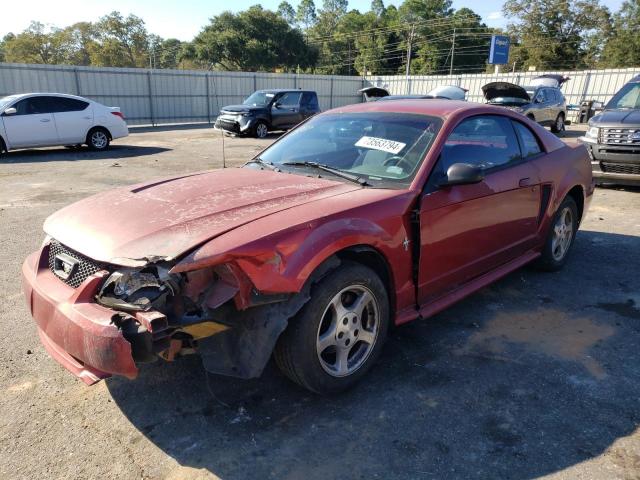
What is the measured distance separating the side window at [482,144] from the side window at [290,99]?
14.7 meters

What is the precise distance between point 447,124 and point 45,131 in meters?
12.3

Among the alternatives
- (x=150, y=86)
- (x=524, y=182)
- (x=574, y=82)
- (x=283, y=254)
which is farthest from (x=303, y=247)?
(x=574, y=82)

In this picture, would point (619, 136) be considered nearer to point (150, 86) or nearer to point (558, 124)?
point (558, 124)

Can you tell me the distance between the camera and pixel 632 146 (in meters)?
8.05

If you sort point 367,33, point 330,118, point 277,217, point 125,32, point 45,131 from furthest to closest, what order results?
→ point 367,33, point 125,32, point 45,131, point 330,118, point 277,217

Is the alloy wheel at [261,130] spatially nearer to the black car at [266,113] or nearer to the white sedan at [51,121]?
the black car at [266,113]

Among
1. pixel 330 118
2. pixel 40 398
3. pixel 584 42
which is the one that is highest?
pixel 584 42

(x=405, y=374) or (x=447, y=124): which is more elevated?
(x=447, y=124)

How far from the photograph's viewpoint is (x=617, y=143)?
26.9 ft

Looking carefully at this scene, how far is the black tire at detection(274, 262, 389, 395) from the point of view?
8.42ft

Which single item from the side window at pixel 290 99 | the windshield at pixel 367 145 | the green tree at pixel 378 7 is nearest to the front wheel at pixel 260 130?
the side window at pixel 290 99

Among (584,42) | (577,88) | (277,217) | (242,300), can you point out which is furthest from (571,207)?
(584,42)

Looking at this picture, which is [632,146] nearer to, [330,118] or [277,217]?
[330,118]

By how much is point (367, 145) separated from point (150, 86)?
2324 centimetres
